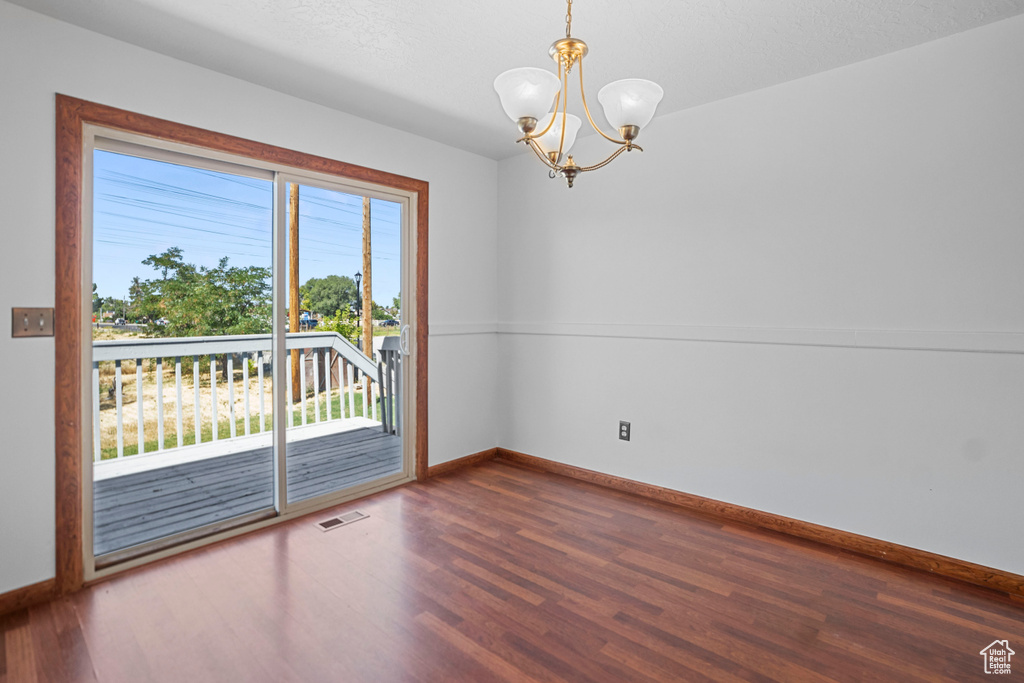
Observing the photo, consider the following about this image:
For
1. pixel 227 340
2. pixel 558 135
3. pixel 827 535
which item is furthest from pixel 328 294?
pixel 827 535

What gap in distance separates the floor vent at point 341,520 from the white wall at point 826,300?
1.61 m

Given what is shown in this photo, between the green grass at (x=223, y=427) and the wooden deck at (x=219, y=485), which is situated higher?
the green grass at (x=223, y=427)

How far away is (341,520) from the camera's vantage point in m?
2.99

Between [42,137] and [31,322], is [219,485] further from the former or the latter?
[42,137]

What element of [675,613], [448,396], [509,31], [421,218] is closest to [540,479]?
[448,396]

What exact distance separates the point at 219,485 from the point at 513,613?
2367mm

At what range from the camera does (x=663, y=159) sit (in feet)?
10.7

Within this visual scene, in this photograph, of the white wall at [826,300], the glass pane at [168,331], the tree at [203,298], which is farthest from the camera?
the tree at [203,298]

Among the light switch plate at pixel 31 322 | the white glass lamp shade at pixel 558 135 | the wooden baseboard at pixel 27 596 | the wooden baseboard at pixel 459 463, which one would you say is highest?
the white glass lamp shade at pixel 558 135

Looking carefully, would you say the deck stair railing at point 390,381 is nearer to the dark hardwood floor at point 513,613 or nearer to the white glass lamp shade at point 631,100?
the dark hardwood floor at point 513,613

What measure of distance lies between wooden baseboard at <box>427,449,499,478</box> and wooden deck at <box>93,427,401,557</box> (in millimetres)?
277

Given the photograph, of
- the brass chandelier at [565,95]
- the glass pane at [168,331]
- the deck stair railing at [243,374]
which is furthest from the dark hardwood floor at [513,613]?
the brass chandelier at [565,95]

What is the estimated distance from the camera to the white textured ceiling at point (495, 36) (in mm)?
2078

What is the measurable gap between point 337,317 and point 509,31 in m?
2.28
